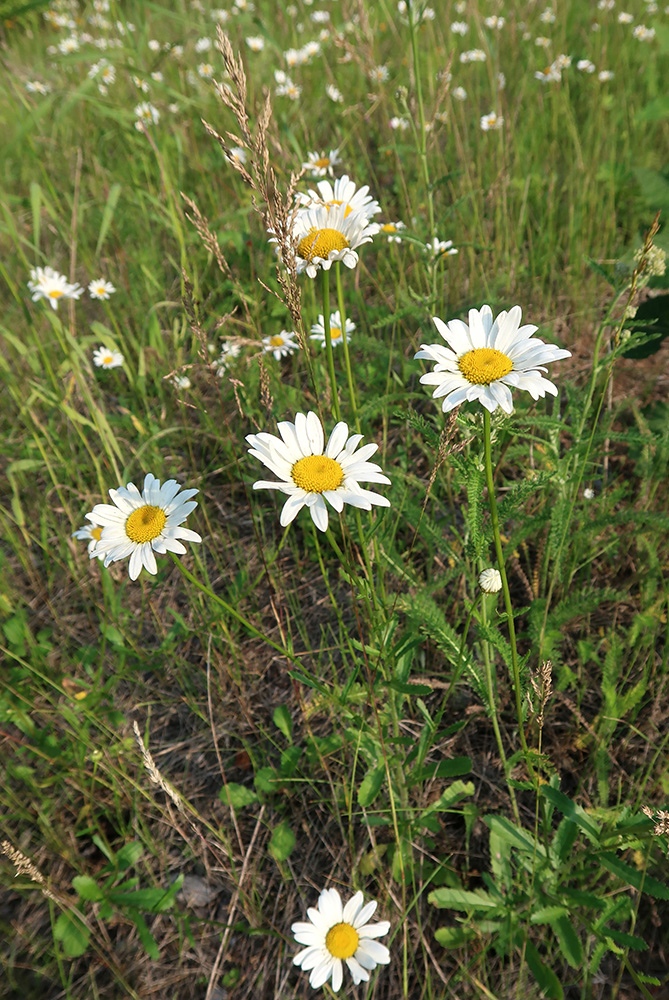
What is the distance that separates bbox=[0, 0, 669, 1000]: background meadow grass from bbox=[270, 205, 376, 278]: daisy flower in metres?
0.18

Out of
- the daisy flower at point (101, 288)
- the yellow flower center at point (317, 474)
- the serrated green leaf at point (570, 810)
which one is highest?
the daisy flower at point (101, 288)

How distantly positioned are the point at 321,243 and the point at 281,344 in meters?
1.28

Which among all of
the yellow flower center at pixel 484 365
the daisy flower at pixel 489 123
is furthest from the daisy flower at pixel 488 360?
the daisy flower at pixel 489 123

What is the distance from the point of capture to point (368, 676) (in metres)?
1.30

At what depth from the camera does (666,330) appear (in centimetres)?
193

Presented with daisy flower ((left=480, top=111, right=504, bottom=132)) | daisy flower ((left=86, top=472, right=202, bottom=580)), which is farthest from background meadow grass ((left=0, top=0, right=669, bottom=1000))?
daisy flower ((left=480, top=111, right=504, bottom=132))

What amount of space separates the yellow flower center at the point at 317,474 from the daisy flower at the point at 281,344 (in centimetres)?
139

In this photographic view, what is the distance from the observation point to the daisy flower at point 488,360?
1.03 meters

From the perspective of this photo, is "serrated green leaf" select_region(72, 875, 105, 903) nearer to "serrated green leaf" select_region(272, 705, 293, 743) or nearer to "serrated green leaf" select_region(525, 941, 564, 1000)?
"serrated green leaf" select_region(272, 705, 293, 743)

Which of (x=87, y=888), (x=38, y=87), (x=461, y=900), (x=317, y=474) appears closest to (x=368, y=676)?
(x=317, y=474)

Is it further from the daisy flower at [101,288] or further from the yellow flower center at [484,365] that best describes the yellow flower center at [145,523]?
the daisy flower at [101,288]

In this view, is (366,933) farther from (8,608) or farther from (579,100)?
(579,100)

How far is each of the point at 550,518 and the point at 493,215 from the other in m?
1.97

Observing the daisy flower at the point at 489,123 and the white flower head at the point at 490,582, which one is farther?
the daisy flower at the point at 489,123
